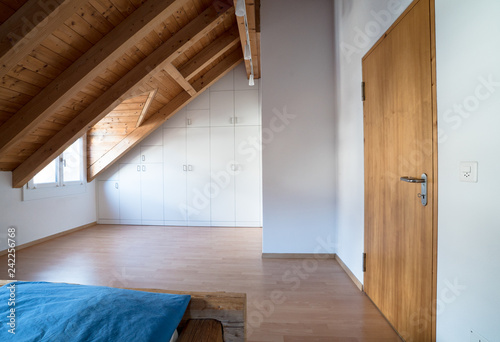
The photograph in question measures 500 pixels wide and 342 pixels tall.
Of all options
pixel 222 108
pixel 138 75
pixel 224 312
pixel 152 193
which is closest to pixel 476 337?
pixel 224 312

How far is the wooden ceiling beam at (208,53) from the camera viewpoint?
3916 mm

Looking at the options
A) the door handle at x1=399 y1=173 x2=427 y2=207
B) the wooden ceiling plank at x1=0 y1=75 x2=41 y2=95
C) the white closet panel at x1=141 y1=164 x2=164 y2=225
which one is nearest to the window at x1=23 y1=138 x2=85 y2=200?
the white closet panel at x1=141 y1=164 x2=164 y2=225

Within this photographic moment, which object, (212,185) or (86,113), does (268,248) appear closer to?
(212,185)

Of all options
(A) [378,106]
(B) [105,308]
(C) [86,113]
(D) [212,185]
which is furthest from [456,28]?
(D) [212,185]

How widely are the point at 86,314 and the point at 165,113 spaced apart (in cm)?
405

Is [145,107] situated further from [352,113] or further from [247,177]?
[352,113]

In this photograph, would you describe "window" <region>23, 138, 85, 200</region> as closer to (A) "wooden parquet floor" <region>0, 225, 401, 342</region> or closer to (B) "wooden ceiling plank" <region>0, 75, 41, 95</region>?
(A) "wooden parquet floor" <region>0, 225, 401, 342</region>

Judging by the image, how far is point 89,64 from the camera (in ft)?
8.19

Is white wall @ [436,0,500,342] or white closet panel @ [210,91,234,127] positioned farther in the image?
white closet panel @ [210,91,234,127]

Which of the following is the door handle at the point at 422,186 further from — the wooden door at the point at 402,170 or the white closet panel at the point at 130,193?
the white closet panel at the point at 130,193

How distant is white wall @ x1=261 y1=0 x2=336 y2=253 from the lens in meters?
3.02

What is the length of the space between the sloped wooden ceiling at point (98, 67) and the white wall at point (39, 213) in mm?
253

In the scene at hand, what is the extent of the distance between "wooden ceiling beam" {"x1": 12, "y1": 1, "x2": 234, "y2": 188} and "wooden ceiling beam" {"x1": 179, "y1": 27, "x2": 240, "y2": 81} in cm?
55

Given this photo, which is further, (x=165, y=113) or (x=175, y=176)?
(x=175, y=176)
